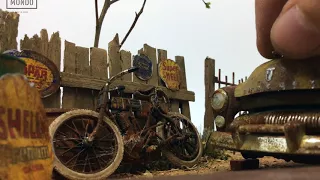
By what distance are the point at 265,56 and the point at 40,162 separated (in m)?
1.69

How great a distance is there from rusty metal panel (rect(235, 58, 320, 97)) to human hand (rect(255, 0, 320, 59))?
503 mm

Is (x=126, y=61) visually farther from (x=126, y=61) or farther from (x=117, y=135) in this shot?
(x=117, y=135)

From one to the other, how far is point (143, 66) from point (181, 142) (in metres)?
1.05

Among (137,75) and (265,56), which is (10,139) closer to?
(265,56)

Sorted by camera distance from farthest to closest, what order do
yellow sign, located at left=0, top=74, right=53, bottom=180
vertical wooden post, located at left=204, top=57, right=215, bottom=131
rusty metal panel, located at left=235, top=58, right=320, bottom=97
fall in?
1. vertical wooden post, located at left=204, top=57, right=215, bottom=131
2. rusty metal panel, located at left=235, top=58, right=320, bottom=97
3. yellow sign, located at left=0, top=74, right=53, bottom=180

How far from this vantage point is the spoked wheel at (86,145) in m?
2.97

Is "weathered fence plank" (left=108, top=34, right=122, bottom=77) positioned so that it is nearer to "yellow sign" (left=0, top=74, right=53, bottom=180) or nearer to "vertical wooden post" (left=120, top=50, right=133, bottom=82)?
"vertical wooden post" (left=120, top=50, right=133, bottom=82)

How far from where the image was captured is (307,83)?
225cm

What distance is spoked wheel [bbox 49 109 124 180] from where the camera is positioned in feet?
9.74

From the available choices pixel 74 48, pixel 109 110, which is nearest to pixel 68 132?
pixel 109 110

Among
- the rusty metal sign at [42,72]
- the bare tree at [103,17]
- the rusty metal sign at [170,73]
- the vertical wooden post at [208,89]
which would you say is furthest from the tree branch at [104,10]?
the rusty metal sign at [42,72]

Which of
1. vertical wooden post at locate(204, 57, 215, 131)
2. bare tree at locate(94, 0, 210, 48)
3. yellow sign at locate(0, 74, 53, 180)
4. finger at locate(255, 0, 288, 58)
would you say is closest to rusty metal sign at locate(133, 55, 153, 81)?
bare tree at locate(94, 0, 210, 48)

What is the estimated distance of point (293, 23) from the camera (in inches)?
56.0

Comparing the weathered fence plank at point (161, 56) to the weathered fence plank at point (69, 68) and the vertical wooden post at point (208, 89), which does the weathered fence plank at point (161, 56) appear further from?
the weathered fence plank at point (69, 68)
